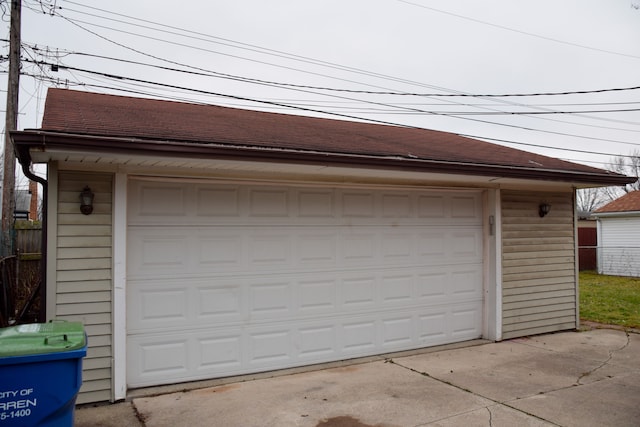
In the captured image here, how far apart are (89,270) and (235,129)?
236 centimetres

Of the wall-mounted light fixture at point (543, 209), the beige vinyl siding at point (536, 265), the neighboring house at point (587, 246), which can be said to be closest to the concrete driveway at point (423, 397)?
the beige vinyl siding at point (536, 265)

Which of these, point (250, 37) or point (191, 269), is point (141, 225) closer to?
point (191, 269)

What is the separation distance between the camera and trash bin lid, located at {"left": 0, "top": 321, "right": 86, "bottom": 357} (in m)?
3.10

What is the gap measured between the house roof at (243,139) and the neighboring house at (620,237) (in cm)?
1311

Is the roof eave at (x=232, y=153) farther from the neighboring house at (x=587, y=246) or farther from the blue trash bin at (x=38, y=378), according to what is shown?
the neighboring house at (x=587, y=246)

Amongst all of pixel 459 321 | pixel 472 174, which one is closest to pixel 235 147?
pixel 472 174

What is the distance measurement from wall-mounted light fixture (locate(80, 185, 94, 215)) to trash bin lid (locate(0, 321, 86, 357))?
1493mm

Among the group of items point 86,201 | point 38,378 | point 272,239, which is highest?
point 86,201

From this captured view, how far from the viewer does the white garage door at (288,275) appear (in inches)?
209

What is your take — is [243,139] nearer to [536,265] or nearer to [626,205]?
[536,265]

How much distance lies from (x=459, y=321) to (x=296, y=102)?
8638 mm

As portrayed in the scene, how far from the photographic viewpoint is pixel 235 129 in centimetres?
615

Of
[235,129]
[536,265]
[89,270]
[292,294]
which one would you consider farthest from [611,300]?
[89,270]

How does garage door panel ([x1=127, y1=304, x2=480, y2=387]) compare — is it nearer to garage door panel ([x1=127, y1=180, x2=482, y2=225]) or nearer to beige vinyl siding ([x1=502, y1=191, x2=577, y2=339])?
beige vinyl siding ([x1=502, y1=191, x2=577, y2=339])
